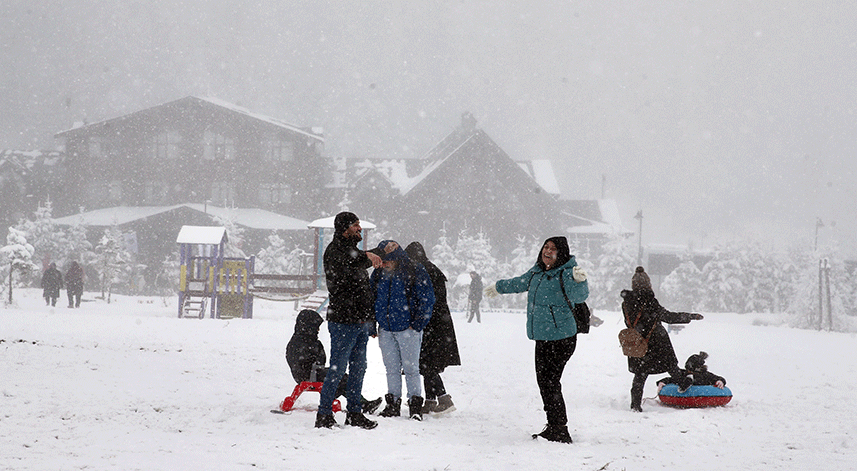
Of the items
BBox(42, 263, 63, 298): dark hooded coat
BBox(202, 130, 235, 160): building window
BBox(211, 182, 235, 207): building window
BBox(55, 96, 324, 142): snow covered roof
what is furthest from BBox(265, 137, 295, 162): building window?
BBox(42, 263, 63, 298): dark hooded coat

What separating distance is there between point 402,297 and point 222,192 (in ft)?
147

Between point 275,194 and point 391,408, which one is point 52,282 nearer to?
point 391,408

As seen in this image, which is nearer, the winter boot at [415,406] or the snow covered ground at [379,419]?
the snow covered ground at [379,419]

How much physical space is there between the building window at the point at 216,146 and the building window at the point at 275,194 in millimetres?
3075

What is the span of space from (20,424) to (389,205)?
45.7 metres

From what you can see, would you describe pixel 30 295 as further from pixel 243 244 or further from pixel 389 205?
pixel 389 205

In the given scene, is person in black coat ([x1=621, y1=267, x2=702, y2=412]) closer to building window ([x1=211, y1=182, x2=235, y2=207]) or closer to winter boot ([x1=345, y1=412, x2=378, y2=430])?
winter boot ([x1=345, y1=412, x2=378, y2=430])

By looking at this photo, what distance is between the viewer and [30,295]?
30.9m

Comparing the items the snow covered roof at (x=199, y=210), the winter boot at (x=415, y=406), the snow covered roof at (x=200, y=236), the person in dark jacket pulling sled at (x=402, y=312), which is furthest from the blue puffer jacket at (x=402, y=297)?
the snow covered roof at (x=199, y=210)

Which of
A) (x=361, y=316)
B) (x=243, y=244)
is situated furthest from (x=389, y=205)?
(x=361, y=316)

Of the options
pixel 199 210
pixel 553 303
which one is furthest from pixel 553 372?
pixel 199 210

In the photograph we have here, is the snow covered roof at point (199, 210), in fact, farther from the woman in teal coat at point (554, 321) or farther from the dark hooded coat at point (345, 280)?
the woman in teal coat at point (554, 321)

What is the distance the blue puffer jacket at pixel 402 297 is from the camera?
284 inches

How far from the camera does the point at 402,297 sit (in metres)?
7.23
